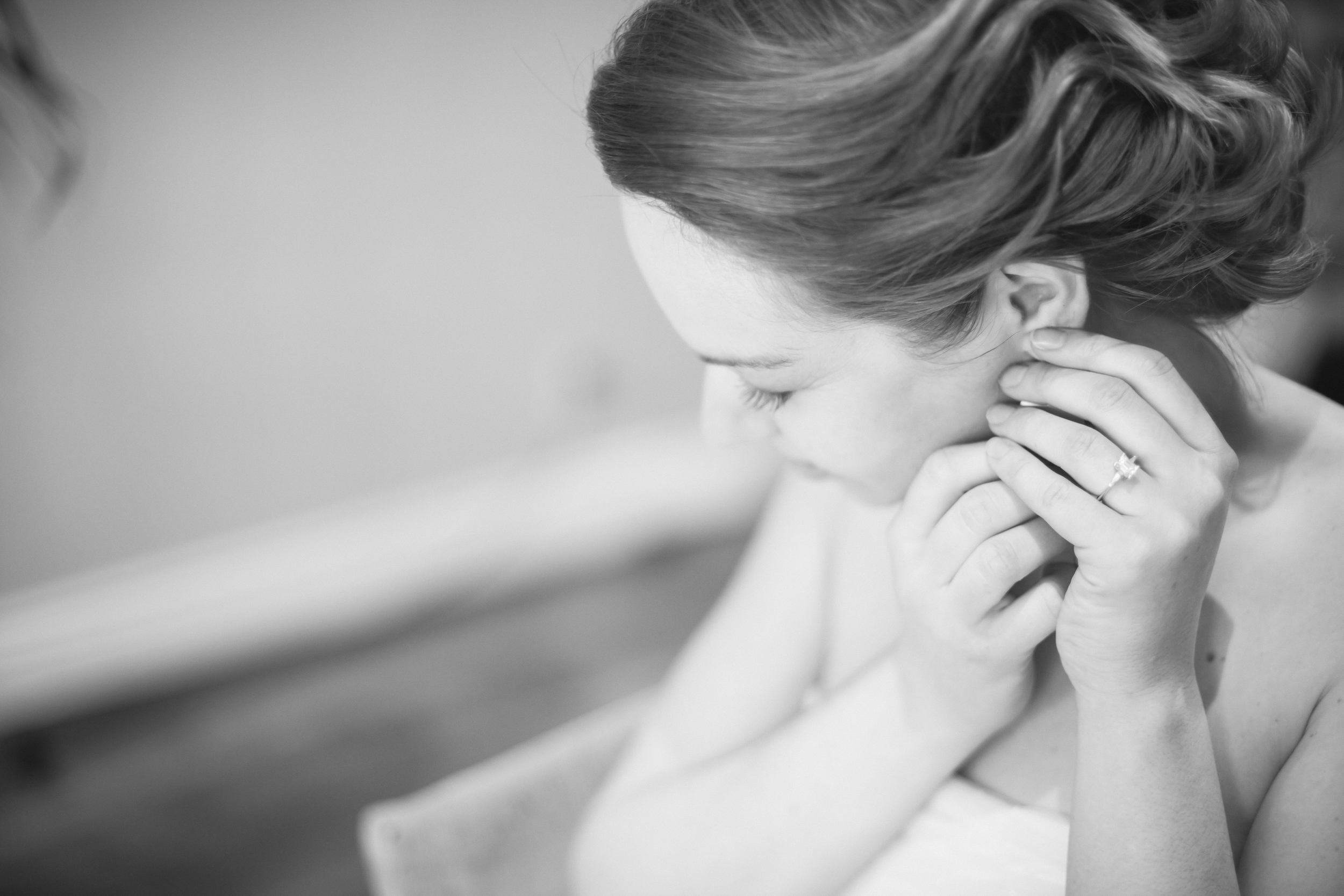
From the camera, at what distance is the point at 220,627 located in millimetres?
2539

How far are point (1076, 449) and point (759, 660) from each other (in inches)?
18.9

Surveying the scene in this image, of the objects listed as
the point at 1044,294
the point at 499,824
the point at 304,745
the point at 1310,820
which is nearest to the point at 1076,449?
the point at 1044,294

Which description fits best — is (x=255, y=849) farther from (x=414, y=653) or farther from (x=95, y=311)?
(x=95, y=311)

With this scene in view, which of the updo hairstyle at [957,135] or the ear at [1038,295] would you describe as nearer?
the updo hairstyle at [957,135]

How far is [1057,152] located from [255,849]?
6.63ft

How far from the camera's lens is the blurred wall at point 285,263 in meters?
2.21

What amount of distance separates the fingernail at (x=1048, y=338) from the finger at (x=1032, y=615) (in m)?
0.18

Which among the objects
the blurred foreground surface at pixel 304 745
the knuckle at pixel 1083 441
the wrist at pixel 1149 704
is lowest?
the blurred foreground surface at pixel 304 745

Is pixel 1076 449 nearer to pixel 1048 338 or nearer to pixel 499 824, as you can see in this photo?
pixel 1048 338

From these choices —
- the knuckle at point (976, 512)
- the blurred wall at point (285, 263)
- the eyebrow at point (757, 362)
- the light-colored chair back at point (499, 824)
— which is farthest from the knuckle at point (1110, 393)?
the blurred wall at point (285, 263)

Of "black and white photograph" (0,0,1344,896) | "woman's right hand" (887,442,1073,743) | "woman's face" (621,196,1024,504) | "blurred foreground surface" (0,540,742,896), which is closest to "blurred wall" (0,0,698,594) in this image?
"black and white photograph" (0,0,1344,896)

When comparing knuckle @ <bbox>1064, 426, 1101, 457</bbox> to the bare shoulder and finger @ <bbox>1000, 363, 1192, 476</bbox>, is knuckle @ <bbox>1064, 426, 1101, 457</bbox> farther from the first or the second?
the bare shoulder

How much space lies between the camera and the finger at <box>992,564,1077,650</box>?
0.77m

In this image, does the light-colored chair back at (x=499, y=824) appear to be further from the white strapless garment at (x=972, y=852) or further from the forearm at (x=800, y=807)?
the white strapless garment at (x=972, y=852)
